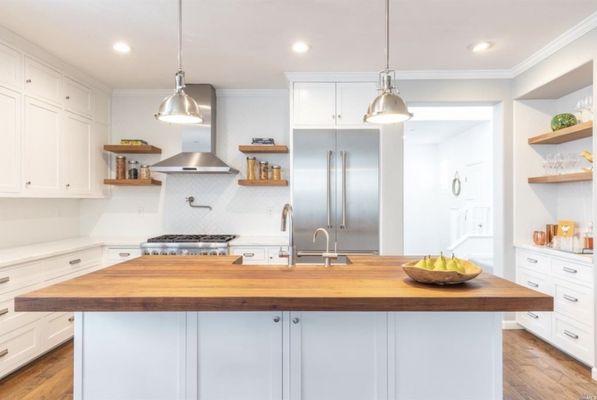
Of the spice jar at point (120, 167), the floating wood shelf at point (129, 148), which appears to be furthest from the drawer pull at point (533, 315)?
the spice jar at point (120, 167)

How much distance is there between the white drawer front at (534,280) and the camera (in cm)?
324

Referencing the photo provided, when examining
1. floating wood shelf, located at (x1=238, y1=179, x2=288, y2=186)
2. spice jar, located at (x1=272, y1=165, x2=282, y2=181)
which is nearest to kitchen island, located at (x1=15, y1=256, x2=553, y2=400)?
floating wood shelf, located at (x1=238, y1=179, x2=288, y2=186)

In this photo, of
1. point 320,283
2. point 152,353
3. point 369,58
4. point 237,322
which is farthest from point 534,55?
point 152,353

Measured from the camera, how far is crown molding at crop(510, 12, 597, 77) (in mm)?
2652

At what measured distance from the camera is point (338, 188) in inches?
145

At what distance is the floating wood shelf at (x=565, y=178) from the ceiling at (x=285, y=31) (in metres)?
1.16

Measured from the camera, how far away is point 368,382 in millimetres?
1650

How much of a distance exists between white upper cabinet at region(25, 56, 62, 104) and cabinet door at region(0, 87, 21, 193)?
197mm

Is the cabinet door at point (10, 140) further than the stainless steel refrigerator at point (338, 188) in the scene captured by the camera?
No

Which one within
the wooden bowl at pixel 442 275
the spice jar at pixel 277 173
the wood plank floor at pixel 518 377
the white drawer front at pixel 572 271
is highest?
the spice jar at pixel 277 173

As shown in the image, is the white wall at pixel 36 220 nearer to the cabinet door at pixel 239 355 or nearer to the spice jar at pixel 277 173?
the spice jar at pixel 277 173

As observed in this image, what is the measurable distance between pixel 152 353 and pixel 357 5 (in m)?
2.49

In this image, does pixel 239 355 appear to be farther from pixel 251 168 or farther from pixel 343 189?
pixel 251 168

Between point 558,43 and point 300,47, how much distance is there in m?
2.19
